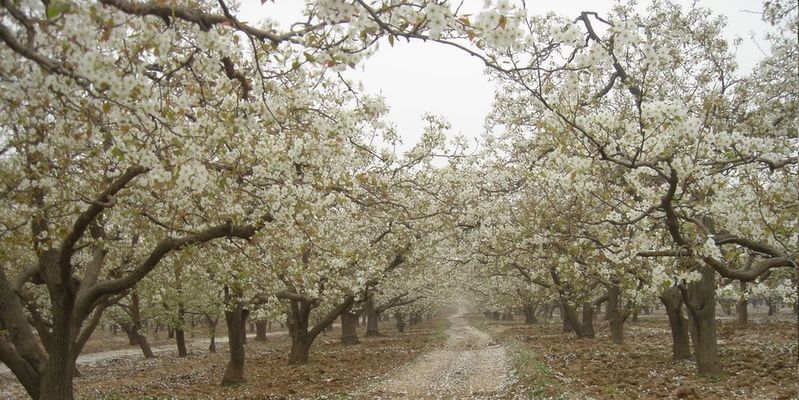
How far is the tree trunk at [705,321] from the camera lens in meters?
15.3

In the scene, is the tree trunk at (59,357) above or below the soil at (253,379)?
above

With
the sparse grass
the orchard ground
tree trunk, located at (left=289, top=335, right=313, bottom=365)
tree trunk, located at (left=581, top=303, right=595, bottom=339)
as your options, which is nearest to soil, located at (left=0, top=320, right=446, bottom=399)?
the orchard ground

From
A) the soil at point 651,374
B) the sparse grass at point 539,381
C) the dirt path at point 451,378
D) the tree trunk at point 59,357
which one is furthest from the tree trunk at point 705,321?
the tree trunk at point 59,357

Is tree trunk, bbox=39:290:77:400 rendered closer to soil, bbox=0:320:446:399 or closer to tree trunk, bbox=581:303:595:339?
soil, bbox=0:320:446:399

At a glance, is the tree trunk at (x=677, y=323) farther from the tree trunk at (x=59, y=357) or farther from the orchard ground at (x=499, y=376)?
the tree trunk at (x=59, y=357)

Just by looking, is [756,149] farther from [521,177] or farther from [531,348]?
[531,348]

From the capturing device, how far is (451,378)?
19.7m

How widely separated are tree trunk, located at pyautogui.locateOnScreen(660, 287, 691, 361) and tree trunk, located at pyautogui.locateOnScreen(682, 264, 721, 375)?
2.04 meters

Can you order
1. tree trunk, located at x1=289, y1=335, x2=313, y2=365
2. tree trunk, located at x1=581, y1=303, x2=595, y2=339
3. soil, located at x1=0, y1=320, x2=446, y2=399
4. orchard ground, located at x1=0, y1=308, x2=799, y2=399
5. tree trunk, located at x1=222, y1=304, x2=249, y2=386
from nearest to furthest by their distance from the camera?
1. orchard ground, located at x1=0, y1=308, x2=799, y2=399
2. soil, located at x1=0, y1=320, x2=446, y2=399
3. tree trunk, located at x1=222, y1=304, x2=249, y2=386
4. tree trunk, located at x1=289, y1=335, x2=313, y2=365
5. tree trunk, located at x1=581, y1=303, x2=595, y2=339

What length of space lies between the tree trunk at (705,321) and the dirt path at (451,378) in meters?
5.90

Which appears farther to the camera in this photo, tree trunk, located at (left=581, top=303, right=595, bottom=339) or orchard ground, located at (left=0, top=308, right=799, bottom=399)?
tree trunk, located at (left=581, top=303, right=595, bottom=339)

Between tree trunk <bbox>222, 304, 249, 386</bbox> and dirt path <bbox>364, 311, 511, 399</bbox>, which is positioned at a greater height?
tree trunk <bbox>222, 304, 249, 386</bbox>

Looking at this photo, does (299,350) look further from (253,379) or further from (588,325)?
(588,325)

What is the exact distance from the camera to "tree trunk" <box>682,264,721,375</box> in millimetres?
15289
